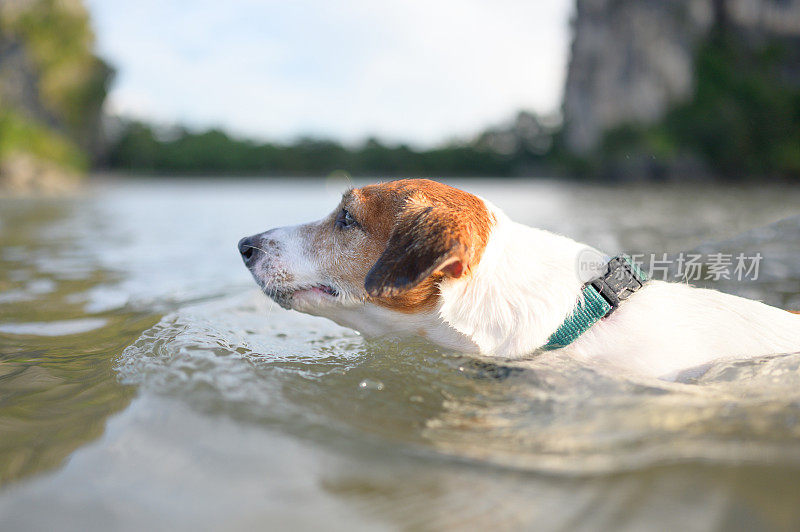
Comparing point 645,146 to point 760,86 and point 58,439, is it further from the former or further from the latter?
point 58,439

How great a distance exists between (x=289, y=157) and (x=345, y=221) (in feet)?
225

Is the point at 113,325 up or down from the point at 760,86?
down

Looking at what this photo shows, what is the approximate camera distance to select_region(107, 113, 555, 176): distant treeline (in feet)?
220

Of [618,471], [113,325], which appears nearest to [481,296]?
[618,471]

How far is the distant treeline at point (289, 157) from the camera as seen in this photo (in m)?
66.9

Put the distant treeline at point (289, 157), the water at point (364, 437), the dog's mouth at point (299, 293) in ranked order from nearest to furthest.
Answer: the water at point (364, 437)
the dog's mouth at point (299, 293)
the distant treeline at point (289, 157)

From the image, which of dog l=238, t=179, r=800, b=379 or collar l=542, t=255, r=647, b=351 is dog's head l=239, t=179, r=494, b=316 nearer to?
dog l=238, t=179, r=800, b=379

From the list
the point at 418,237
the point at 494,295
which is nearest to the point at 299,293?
the point at 418,237

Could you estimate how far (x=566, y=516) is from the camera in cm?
184

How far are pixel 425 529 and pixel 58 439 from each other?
66.4 inches

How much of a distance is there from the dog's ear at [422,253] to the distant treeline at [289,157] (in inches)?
2434

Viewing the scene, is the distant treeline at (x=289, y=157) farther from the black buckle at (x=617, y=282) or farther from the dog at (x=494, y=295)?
the black buckle at (x=617, y=282)

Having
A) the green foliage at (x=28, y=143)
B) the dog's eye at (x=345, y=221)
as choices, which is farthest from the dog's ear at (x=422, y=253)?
the green foliage at (x=28, y=143)

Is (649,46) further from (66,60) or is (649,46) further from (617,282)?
(617,282)
